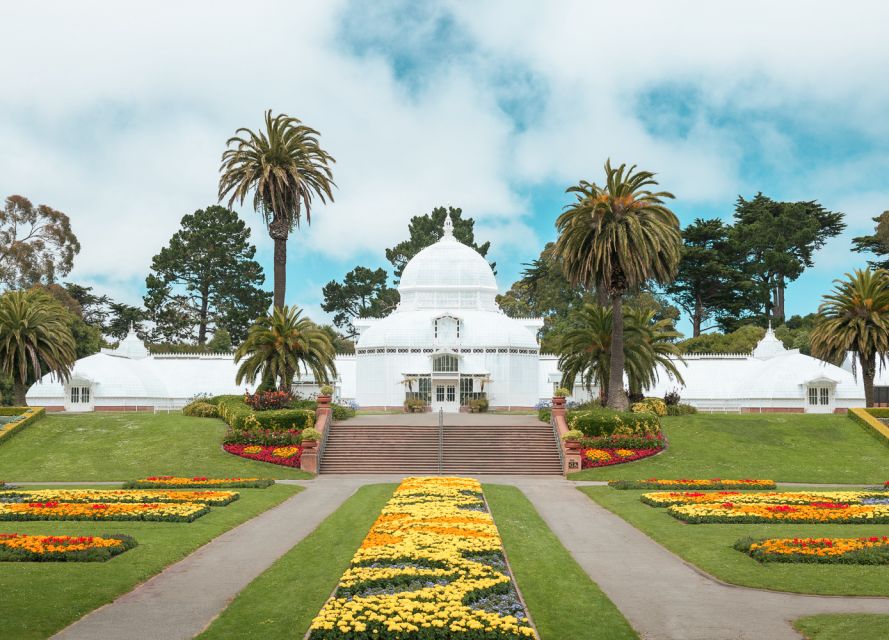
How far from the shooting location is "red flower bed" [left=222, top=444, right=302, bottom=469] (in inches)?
1596

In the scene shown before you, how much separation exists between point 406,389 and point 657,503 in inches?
1465

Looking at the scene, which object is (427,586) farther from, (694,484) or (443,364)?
(443,364)

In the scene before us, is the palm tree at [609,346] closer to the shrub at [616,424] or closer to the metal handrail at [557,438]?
the metal handrail at [557,438]

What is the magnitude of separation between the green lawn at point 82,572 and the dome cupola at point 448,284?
45648 millimetres

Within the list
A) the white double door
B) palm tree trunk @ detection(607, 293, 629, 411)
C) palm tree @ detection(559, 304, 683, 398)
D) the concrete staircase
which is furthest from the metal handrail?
the white double door

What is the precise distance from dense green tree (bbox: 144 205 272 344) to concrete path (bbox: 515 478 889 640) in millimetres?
80344

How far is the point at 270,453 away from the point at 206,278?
61.2m

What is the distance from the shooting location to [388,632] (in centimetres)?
1273

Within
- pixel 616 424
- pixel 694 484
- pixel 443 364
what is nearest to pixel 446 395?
pixel 443 364

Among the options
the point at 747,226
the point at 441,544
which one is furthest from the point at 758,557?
the point at 747,226

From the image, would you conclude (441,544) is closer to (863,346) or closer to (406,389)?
(863,346)

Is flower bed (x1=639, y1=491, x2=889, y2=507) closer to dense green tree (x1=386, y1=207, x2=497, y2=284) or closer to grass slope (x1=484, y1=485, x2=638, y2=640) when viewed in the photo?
grass slope (x1=484, y1=485, x2=638, y2=640)

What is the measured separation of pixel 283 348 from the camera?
47281 mm

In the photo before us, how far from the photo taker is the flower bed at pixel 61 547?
1877 cm
